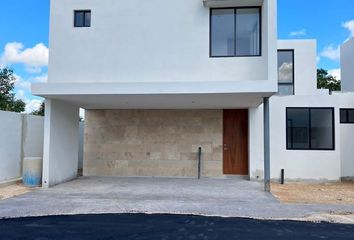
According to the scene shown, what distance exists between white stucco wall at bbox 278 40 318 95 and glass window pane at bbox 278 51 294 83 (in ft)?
0.65

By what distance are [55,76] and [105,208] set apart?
5.92 m

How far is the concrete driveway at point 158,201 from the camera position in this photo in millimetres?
7922

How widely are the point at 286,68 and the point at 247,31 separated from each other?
6.46 metres

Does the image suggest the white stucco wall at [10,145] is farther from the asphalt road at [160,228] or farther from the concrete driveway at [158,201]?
the asphalt road at [160,228]

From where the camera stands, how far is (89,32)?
12.3 metres

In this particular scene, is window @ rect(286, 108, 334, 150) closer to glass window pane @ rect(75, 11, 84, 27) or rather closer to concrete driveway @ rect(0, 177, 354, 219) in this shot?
concrete driveway @ rect(0, 177, 354, 219)

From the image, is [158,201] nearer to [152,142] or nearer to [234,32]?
[152,142]

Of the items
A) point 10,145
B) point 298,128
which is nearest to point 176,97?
point 298,128

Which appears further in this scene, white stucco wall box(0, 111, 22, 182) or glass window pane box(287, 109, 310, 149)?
glass window pane box(287, 109, 310, 149)

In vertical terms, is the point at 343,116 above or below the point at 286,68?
below

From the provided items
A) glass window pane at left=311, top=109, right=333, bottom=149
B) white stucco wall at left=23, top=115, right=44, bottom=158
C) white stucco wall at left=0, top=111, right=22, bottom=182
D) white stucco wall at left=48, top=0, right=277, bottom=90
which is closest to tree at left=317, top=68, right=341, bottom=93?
glass window pane at left=311, top=109, right=333, bottom=149

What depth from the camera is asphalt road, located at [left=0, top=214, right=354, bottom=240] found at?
603 cm

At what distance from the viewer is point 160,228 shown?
6.50 m

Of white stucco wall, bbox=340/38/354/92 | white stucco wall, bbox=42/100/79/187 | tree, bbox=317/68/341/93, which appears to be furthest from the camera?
tree, bbox=317/68/341/93
